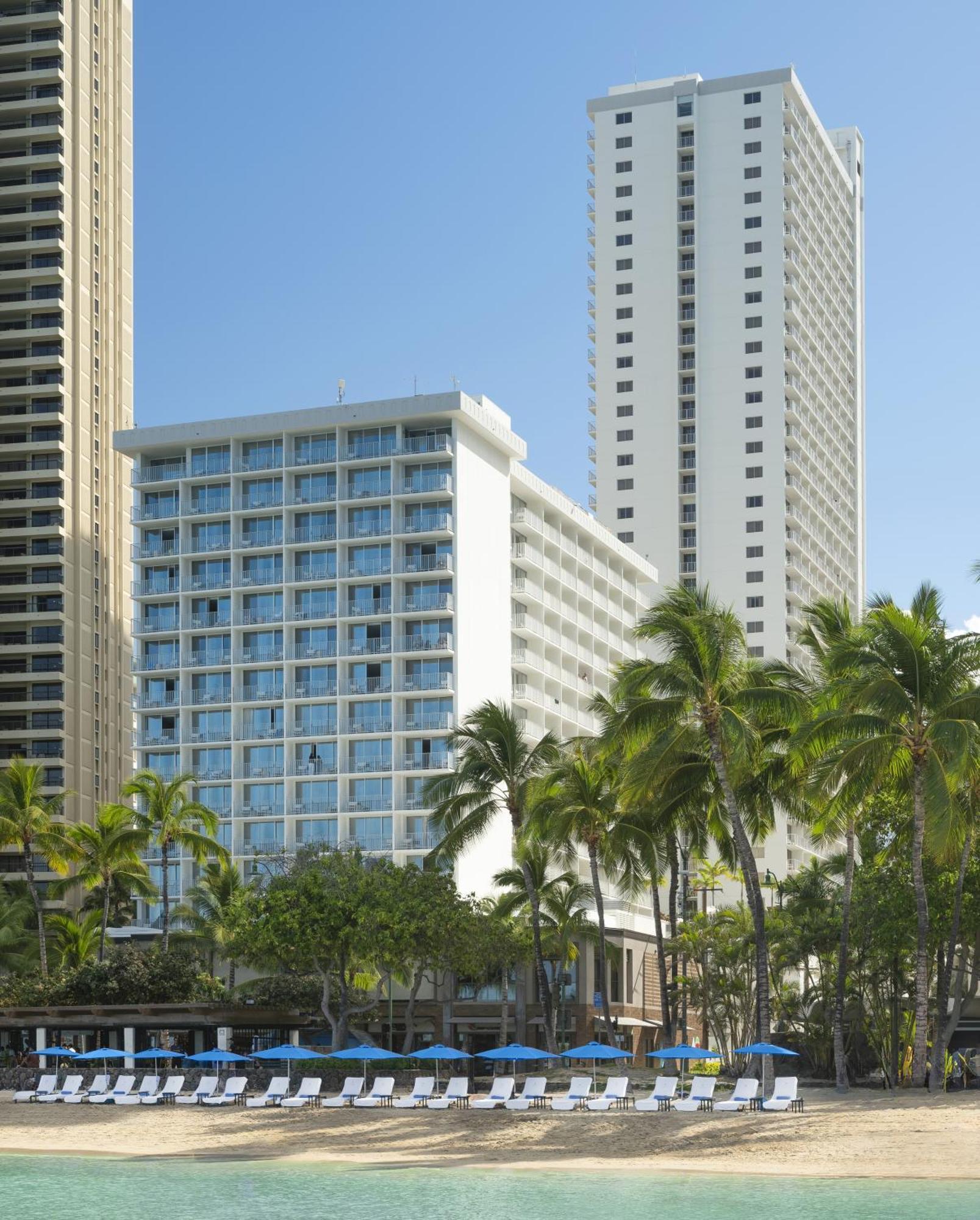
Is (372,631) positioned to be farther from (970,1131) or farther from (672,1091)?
(970,1131)

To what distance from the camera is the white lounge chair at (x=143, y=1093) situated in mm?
54128

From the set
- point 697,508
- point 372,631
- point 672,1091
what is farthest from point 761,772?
point 697,508

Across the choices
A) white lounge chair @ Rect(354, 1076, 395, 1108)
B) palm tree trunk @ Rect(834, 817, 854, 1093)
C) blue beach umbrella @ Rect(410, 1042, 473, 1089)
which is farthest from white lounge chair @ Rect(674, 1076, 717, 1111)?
palm tree trunk @ Rect(834, 817, 854, 1093)

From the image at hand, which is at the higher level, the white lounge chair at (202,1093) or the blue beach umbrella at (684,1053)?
the blue beach umbrella at (684,1053)

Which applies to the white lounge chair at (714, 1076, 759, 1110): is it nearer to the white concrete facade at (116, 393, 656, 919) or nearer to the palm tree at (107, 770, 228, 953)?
the palm tree at (107, 770, 228, 953)

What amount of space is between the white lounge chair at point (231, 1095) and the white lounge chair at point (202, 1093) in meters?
0.26

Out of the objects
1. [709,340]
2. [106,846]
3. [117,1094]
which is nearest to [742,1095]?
[117,1094]

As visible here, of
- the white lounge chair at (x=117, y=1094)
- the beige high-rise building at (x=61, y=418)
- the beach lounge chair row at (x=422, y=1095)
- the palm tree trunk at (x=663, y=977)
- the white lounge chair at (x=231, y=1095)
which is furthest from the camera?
the beige high-rise building at (x=61, y=418)

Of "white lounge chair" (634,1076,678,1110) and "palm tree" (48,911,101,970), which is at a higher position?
"palm tree" (48,911,101,970)

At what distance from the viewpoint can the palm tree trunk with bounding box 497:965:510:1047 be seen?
78.1 meters

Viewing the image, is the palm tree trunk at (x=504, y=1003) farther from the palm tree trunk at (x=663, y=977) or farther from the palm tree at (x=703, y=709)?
the palm tree at (x=703, y=709)

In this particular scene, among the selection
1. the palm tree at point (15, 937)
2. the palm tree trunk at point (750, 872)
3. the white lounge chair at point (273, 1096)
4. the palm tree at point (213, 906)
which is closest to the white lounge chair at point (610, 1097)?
the palm tree trunk at point (750, 872)

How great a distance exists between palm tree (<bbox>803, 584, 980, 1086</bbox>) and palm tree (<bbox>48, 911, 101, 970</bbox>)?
49.7 meters

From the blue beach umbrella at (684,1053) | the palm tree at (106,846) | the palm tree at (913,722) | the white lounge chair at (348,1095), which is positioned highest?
the palm tree at (913,722)
